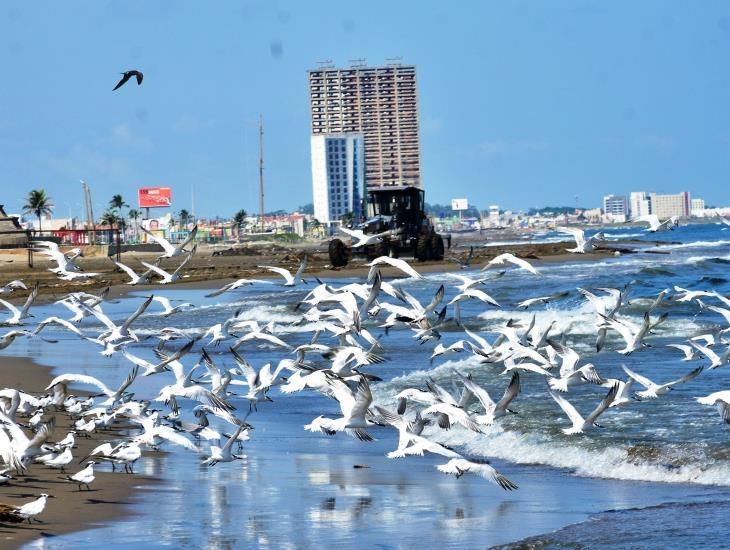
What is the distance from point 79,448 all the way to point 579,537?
5951 mm

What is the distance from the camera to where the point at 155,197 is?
146750 millimetres

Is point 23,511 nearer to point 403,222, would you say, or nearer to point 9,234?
point 403,222

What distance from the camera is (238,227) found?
169 metres

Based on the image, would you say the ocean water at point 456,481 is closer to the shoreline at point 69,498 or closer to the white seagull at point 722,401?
the shoreline at point 69,498

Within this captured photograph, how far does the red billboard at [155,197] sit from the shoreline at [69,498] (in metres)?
133

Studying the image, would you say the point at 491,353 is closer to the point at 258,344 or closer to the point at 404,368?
the point at 404,368

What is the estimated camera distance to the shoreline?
949cm

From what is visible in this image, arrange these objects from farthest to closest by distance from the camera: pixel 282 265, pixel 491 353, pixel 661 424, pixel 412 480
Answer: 1. pixel 282 265
2. pixel 491 353
3. pixel 661 424
4. pixel 412 480

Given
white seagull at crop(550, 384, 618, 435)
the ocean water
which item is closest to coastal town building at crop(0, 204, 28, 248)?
the ocean water

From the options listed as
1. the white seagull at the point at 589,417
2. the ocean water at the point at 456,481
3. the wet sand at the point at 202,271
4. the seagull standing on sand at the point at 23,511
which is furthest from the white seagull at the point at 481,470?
the wet sand at the point at 202,271

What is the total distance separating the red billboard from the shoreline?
5219 inches

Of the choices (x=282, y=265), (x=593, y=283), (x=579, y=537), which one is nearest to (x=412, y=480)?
(x=579, y=537)

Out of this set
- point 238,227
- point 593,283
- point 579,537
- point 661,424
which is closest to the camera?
point 579,537

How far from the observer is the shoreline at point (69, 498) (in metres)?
9.49
